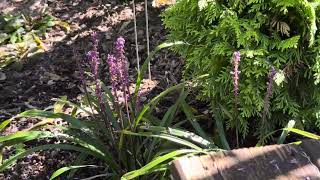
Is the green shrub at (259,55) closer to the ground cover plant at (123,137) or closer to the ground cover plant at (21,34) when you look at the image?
the ground cover plant at (123,137)

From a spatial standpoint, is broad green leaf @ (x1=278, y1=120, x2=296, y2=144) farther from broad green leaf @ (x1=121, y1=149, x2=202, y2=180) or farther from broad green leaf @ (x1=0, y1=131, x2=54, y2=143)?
broad green leaf @ (x1=0, y1=131, x2=54, y2=143)

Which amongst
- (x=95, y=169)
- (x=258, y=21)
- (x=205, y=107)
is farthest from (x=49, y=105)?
(x=258, y=21)

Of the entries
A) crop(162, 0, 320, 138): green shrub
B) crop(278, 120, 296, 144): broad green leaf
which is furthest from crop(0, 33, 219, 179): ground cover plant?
crop(278, 120, 296, 144): broad green leaf

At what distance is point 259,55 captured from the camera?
9.91ft

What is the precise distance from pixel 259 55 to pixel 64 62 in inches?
84.6

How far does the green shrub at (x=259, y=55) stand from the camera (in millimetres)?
2984

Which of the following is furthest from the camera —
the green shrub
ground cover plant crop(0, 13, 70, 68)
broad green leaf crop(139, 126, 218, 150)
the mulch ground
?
ground cover plant crop(0, 13, 70, 68)

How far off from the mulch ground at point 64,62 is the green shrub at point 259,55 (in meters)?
0.63

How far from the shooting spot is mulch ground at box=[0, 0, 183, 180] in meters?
3.50

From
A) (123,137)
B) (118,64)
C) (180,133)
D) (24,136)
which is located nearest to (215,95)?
(180,133)

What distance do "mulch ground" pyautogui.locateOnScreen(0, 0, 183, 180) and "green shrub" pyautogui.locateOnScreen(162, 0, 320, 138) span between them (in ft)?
2.08

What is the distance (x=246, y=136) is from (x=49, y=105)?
1.61m

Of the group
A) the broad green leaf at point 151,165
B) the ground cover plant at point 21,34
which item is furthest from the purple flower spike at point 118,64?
the ground cover plant at point 21,34

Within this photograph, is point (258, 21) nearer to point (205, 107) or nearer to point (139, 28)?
point (205, 107)
